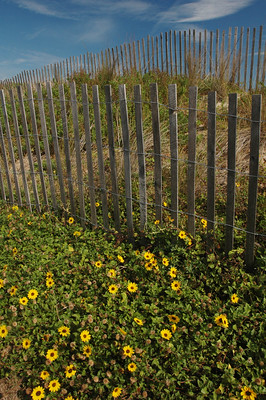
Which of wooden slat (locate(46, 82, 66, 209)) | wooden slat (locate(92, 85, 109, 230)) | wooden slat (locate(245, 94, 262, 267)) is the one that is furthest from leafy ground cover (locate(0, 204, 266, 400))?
wooden slat (locate(46, 82, 66, 209))

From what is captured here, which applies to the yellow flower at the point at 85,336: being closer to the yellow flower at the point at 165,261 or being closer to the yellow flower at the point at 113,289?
the yellow flower at the point at 113,289

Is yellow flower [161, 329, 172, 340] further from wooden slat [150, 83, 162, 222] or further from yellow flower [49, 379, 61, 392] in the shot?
wooden slat [150, 83, 162, 222]

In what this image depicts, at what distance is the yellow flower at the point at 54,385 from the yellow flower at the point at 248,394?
103 centimetres

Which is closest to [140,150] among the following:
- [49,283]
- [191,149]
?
[191,149]

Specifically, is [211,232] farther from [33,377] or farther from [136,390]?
[33,377]

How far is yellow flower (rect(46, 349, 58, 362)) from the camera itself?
6.44ft

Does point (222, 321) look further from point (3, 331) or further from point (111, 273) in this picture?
point (3, 331)

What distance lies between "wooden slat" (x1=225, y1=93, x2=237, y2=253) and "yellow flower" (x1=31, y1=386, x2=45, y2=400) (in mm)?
1752

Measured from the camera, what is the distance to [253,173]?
250cm

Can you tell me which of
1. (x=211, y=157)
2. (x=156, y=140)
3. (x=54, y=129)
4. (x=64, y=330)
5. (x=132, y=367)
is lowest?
(x=132, y=367)

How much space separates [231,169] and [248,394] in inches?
59.9

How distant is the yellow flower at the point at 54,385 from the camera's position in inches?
74.4

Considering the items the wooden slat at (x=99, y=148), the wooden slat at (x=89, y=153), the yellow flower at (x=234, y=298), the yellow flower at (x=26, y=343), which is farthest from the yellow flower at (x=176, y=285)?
the wooden slat at (x=89, y=153)

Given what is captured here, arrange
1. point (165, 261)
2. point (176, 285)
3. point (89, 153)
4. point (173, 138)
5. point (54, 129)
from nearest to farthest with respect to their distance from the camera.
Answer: point (176, 285), point (165, 261), point (173, 138), point (89, 153), point (54, 129)
